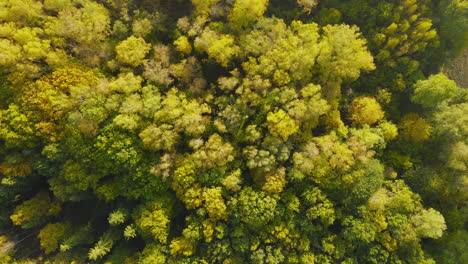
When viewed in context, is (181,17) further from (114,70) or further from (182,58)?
(114,70)

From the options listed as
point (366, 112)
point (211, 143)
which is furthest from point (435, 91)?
point (211, 143)

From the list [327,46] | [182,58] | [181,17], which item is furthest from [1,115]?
[327,46]

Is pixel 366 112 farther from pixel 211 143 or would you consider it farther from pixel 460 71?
pixel 460 71

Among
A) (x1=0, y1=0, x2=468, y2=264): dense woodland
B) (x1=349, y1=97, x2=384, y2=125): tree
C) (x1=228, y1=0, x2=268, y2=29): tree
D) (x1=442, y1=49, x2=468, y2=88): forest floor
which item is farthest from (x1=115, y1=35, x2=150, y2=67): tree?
(x1=442, y1=49, x2=468, y2=88): forest floor

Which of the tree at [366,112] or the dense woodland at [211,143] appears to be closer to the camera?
the dense woodland at [211,143]

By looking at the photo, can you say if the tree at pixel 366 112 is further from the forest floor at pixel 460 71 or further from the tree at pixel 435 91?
the forest floor at pixel 460 71

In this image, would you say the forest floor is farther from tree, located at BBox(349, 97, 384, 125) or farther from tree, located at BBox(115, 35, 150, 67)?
tree, located at BBox(115, 35, 150, 67)

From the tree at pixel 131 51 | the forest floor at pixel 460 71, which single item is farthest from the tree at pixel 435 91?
the tree at pixel 131 51
